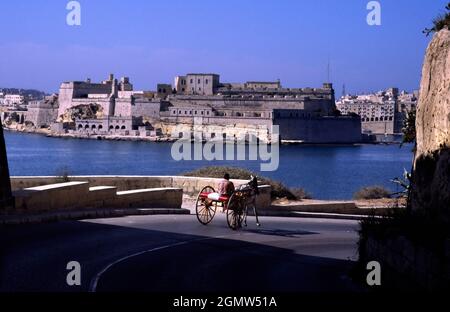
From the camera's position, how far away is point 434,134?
265 inches

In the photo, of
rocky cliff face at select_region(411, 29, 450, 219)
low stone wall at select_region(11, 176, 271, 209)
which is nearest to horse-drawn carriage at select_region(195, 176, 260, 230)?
low stone wall at select_region(11, 176, 271, 209)

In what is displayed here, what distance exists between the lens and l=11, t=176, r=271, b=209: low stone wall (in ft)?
34.0

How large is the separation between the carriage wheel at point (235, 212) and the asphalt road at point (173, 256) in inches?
5.1

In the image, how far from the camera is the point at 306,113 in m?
93.1

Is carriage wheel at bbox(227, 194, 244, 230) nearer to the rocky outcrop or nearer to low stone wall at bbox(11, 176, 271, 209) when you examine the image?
low stone wall at bbox(11, 176, 271, 209)

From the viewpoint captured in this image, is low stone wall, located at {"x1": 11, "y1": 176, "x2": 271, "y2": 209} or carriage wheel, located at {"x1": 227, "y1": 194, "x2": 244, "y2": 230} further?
low stone wall, located at {"x1": 11, "y1": 176, "x2": 271, "y2": 209}

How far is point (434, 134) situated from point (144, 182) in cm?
592

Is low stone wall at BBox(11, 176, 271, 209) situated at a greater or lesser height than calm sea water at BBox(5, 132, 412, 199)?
greater

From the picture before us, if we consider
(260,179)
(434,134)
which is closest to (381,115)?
(260,179)

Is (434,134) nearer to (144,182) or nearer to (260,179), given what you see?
(144,182)
